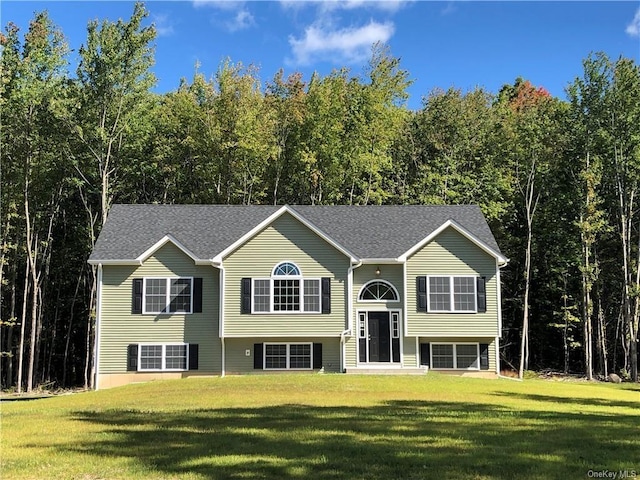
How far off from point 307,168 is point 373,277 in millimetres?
11154

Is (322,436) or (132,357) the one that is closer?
(322,436)

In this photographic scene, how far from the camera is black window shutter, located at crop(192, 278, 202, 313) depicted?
80.6ft

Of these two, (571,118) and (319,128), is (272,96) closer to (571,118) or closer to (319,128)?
(319,128)

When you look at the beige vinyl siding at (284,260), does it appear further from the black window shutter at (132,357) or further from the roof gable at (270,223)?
the black window shutter at (132,357)

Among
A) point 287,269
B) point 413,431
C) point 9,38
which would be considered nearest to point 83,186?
point 9,38

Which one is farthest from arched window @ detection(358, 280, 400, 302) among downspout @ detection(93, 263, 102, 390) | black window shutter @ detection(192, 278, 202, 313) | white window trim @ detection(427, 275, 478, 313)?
downspout @ detection(93, 263, 102, 390)

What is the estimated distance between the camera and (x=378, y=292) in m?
25.4

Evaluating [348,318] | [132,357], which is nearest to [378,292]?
[348,318]

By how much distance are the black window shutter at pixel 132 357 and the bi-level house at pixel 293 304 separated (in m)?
0.04

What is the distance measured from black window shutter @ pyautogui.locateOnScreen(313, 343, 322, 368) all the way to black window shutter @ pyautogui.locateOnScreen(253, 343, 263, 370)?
2.09 meters

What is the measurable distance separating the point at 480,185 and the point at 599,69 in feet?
27.2

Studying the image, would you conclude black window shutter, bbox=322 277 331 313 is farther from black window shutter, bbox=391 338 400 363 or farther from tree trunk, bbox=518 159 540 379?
tree trunk, bbox=518 159 540 379

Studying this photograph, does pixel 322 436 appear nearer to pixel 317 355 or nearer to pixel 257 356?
pixel 317 355

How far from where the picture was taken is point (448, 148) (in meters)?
38.1
